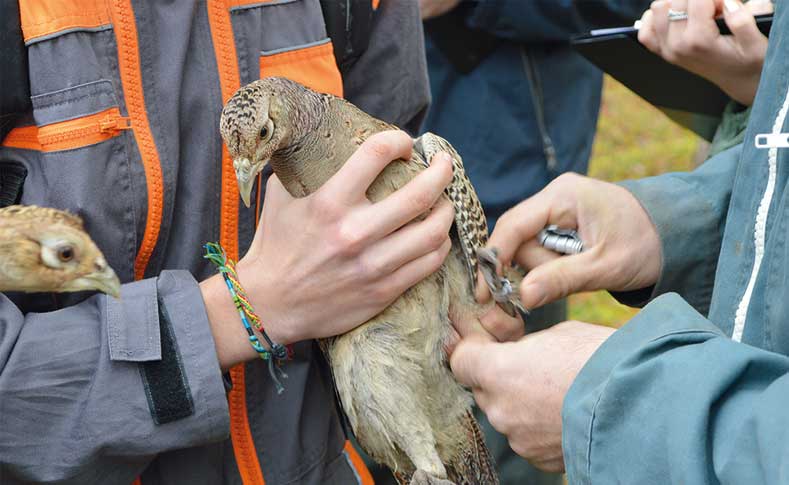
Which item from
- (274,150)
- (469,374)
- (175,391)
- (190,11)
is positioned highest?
(190,11)

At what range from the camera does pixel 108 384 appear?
230 centimetres

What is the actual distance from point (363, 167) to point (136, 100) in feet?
2.23

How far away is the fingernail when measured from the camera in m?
3.03

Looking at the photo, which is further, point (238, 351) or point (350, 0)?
point (350, 0)

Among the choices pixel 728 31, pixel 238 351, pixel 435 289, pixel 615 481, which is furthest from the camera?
pixel 728 31

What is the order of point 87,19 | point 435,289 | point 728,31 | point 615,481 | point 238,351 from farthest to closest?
1. point 728,31
2. point 435,289
3. point 238,351
4. point 87,19
5. point 615,481

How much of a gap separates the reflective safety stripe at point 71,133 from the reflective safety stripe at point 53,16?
235 mm

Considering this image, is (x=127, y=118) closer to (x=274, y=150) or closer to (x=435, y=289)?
(x=274, y=150)

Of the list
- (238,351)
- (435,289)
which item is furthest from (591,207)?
(238,351)

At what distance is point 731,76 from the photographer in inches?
141

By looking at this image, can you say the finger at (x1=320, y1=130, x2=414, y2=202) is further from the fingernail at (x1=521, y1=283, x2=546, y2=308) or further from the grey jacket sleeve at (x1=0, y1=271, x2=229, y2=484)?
the fingernail at (x1=521, y1=283, x2=546, y2=308)

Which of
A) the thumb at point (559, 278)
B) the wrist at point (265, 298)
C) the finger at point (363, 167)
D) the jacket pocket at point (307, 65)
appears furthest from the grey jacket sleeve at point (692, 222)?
the wrist at point (265, 298)

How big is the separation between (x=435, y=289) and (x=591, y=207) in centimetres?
69

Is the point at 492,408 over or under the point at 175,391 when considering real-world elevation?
under
